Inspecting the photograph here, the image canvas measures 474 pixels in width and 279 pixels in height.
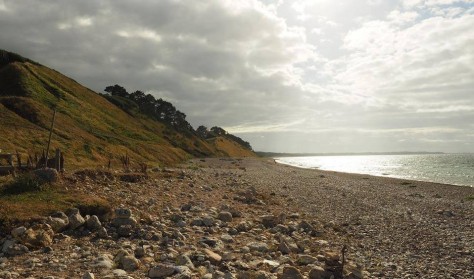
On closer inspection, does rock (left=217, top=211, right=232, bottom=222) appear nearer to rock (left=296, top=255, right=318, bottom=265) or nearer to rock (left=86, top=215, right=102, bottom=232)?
rock (left=296, top=255, right=318, bottom=265)

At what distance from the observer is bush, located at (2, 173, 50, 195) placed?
16.4 meters

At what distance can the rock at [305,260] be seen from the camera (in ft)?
42.2

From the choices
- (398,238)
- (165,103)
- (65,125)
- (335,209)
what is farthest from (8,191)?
(165,103)

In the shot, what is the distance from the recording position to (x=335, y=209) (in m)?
27.2

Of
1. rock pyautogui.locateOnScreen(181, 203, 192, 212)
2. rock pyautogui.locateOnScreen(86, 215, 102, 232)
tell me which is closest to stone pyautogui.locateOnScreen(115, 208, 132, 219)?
rock pyautogui.locateOnScreen(86, 215, 102, 232)

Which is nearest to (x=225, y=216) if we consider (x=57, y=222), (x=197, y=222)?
(x=197, y=222)

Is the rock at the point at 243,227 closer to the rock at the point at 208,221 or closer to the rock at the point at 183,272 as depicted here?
the rock at the point at 208,221

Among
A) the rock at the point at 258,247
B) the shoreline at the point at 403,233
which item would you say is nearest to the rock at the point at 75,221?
the rock at the point at 258,247

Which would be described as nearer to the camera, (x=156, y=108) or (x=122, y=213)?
(x=122, y=213)

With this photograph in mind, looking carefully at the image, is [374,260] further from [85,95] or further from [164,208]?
[85,95]

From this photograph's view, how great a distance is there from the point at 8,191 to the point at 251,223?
1220cm

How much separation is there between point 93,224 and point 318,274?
30.0ft

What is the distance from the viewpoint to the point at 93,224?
1387 centimetres

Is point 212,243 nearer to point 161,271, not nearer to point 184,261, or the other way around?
point 184,261
